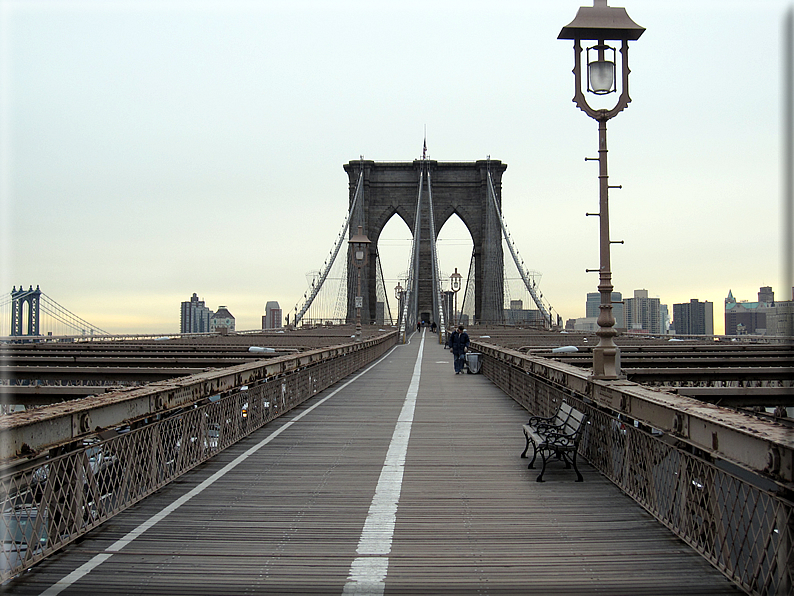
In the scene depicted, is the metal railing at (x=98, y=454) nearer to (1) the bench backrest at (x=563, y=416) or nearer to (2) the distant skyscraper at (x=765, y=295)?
(1) the bench backrest at (x=563, y=416)

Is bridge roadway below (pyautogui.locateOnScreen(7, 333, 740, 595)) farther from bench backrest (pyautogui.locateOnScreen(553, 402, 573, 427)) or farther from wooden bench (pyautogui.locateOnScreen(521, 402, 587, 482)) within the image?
bench backrest (pyautogui.locateOnScreen(553, 402, 573, 427))

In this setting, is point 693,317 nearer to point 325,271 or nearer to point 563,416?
point 563,416

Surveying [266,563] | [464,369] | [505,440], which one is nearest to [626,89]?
[505,440]

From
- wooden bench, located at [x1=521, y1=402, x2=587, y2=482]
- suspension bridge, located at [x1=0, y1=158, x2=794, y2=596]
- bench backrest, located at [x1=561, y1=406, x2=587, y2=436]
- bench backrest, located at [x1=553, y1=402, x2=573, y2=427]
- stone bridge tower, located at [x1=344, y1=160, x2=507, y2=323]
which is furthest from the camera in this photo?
stone bridge tower, located at [x1=344, y1=160, x2=507, y2=323]

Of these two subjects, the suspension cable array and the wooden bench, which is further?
the suspension cable array

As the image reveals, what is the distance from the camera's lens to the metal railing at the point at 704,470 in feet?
13.3

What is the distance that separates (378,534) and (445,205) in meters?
94.6

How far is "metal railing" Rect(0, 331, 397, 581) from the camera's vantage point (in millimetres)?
4641

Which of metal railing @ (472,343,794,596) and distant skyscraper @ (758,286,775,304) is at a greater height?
distant skyscraper @ (758,286,775,304)

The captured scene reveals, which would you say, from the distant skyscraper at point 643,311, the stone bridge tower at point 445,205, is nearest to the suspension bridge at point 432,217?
the stone bridge tower at point 445,205

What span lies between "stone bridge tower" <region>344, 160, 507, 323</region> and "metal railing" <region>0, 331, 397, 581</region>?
81.8m

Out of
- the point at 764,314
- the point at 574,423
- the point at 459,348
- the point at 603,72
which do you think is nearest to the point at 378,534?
the point at 574,423

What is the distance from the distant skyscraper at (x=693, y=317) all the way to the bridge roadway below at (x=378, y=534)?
7075mm

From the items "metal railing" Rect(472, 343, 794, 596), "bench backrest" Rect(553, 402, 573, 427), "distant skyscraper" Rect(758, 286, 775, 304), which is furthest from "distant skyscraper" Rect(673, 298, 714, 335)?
"distant skyscraper" Rect(758, 286, 775, 304)
